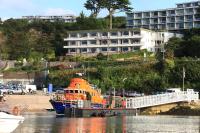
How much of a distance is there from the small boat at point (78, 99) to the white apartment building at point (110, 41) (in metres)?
67.6

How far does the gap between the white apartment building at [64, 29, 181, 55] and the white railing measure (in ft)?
193

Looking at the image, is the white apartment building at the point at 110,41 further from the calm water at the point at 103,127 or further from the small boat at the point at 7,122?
the small boat at the point at 7,122

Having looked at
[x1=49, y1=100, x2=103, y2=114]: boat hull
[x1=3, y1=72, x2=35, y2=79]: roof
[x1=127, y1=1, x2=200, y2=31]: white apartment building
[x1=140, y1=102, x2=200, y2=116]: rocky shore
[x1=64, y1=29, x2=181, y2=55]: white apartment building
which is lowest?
[x1=140, y1=102, x2=200, y2=116]: rocky shore

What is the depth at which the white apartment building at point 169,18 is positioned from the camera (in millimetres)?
177375

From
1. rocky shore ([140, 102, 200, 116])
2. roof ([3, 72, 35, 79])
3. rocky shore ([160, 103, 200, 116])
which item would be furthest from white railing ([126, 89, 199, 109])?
roof ([3, 72, 35, 79])

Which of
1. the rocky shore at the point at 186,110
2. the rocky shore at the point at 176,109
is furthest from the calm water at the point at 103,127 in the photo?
the rocky shore at the point at 176,109

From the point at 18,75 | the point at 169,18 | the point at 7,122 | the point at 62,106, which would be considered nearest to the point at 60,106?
the point at 62,106

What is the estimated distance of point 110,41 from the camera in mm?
138375

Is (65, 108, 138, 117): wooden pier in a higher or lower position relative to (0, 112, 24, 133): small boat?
lower

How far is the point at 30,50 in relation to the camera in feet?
448

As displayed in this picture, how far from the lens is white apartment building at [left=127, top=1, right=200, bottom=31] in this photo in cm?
17738

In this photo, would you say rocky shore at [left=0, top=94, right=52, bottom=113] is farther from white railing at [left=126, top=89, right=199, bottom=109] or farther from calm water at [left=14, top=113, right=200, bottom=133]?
calm water at [left=14, top=113, right=200, bottom=133]

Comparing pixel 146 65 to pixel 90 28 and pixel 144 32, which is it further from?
pixel 90 28

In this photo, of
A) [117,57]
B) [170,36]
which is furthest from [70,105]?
[170,36]
